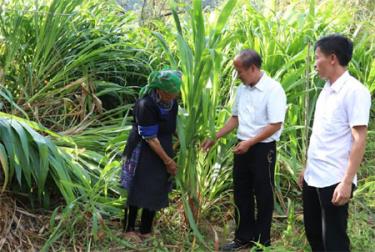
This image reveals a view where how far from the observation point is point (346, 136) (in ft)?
7.33

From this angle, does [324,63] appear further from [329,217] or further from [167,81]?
[167,81]

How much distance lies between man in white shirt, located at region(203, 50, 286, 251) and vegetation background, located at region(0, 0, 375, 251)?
15 centimetres

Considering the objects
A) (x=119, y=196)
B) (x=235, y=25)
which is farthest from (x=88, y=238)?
(x=235, y=25)

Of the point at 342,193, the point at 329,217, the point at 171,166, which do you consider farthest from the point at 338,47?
the point at 171,166

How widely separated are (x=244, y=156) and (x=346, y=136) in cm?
80

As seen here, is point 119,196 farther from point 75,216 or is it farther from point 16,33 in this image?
point 16,33

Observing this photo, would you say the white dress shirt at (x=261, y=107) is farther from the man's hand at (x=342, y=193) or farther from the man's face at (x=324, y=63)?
the man's hand at (x=342, y=193)

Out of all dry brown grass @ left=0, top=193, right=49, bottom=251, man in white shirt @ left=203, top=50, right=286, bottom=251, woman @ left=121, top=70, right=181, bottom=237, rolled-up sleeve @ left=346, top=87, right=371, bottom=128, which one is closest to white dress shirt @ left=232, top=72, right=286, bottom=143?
man in white shirt @ left=203, top=50, right=286, bottom=251

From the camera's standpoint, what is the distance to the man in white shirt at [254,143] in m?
2.79

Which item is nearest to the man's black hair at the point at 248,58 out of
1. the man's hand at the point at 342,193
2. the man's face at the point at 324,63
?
the man's face at the point at 324,63

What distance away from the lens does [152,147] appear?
2.77 meters

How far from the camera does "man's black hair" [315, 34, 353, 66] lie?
2.21 metres

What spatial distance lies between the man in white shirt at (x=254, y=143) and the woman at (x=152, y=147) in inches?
11.0

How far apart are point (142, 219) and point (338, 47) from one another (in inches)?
60.8
